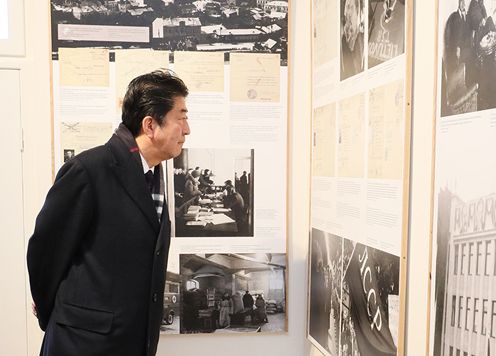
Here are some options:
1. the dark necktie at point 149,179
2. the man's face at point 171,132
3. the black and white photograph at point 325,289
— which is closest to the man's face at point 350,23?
the man's face at point 171,132

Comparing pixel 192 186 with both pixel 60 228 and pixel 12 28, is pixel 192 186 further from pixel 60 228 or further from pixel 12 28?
pixel 12 28

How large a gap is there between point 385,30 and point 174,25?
1.15m

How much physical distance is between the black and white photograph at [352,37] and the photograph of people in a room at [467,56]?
1.68ft

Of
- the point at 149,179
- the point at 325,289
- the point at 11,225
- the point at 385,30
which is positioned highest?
the point at 385,30

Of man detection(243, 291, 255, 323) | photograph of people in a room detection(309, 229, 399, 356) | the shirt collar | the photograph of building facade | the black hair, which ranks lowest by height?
man detection(243, 291, 255, 323)

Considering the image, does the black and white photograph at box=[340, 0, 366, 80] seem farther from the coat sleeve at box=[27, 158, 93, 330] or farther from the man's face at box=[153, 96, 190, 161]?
the coat sleeve at box=[27, 158, 93, 330]

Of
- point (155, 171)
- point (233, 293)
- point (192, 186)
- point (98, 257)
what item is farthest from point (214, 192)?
point (98, 257)

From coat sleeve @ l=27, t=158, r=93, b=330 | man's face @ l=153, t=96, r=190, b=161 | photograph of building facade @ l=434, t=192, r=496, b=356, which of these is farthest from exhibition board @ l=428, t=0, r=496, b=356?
coat sleeve @ l=27, t=158, r=93, b=330

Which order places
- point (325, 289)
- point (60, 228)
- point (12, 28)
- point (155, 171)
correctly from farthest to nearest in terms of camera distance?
1. point (12, 28)
2. point (325, 289)
3. point (155, 171)
4. point (60, 228)

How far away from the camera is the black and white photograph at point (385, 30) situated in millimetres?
1449

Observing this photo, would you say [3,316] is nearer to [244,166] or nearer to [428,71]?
[244,166]

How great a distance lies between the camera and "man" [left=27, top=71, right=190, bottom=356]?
151 cm

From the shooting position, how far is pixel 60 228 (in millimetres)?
1510

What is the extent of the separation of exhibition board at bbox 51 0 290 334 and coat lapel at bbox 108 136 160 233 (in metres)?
0.77
